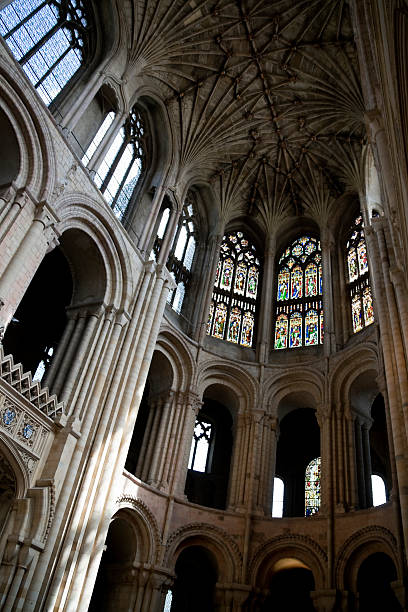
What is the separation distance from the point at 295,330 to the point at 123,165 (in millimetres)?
9077

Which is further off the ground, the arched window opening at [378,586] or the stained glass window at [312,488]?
the stained glass window at [312,488]

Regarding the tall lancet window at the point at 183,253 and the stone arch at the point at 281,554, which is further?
the tall lancet window at the point at 183,253

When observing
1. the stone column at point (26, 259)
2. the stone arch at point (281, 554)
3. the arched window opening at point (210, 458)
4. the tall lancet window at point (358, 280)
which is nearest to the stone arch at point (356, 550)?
the stone arch at point (281, 554)

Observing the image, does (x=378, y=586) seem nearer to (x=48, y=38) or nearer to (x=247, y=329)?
(x=247, y=329)

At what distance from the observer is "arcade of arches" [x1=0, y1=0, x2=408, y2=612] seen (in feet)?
38.4

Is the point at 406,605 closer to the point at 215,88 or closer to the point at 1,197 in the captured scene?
the point at 1,197

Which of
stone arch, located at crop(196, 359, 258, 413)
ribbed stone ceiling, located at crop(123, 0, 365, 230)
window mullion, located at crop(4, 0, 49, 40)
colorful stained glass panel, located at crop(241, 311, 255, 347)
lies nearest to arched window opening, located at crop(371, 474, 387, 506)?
stone arch, located at crop(196, 359, 258, 413)

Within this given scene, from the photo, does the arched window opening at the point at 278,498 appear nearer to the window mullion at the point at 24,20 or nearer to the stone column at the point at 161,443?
the stone column at the point at 161,443

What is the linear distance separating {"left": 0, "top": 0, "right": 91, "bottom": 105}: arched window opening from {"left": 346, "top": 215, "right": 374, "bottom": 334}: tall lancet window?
11.6m

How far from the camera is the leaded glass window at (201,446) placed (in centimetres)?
2014

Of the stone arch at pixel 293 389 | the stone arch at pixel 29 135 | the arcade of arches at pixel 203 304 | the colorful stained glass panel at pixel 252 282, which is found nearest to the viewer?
the arcade of arches at pixel 203 304

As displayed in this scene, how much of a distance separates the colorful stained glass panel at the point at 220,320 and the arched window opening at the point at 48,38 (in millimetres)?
10235

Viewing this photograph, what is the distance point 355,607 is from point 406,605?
2099mm

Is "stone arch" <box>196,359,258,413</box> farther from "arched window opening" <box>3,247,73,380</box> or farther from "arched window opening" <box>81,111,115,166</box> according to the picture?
"arched window opening" <box>81,111,115,166</box>
